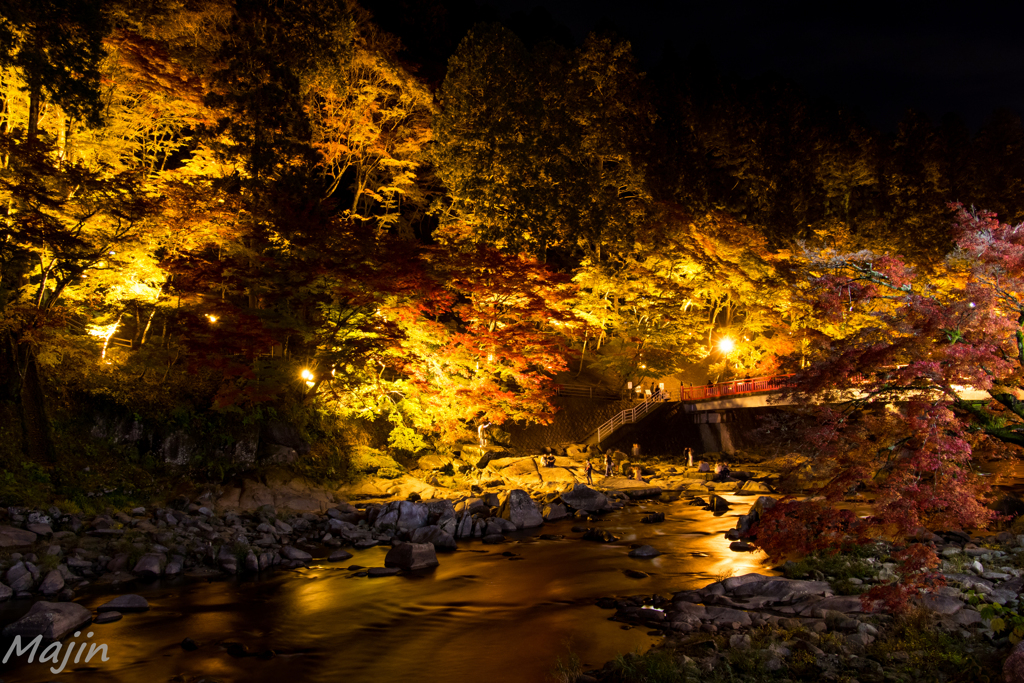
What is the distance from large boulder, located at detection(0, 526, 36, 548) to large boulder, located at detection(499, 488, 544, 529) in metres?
10.0

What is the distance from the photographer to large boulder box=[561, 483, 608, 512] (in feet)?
58.3

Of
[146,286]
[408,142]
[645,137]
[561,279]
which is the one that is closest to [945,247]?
[645,137]

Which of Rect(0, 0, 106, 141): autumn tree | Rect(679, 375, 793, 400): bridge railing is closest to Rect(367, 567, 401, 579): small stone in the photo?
Rect(0, 0, 106, 141): autumn tree

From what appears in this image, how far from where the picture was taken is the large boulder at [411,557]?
12398mm

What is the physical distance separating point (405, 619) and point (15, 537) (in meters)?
7.93

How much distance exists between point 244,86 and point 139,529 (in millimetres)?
14142

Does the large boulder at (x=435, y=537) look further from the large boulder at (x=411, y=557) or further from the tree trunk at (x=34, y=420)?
the tree trunk at (x=34, y=420)

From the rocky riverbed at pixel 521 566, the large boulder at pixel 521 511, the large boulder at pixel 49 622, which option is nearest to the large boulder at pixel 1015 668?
the rocky riverbed at pixel 521 566

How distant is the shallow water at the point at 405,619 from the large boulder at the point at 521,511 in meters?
2.04

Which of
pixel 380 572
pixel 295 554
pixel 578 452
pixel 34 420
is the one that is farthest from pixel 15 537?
pixel 578 452

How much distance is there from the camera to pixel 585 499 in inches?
711

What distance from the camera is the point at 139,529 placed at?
13.3m

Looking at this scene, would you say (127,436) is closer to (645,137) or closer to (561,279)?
(561,279)

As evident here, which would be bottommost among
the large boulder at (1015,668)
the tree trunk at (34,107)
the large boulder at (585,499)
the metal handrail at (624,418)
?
the large boulder at (1015,668)
